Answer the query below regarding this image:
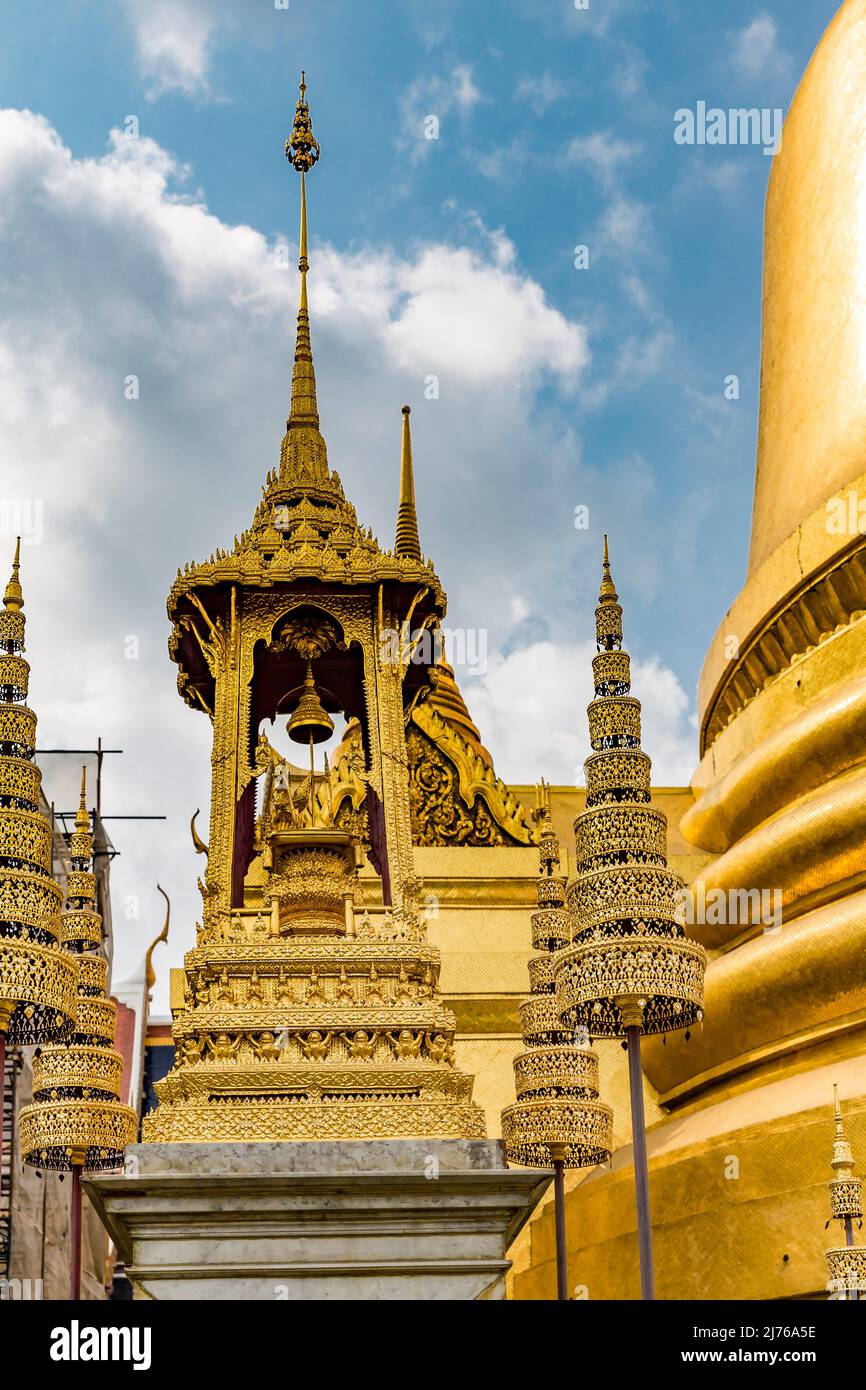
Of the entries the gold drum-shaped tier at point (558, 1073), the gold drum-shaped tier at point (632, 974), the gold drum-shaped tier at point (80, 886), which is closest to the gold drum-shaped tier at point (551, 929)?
the gold drum-shaped tier at point (558, 1073)

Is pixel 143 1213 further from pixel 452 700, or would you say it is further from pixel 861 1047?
pixel 452 700

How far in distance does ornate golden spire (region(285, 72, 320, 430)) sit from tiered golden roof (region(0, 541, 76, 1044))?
3.30 metres

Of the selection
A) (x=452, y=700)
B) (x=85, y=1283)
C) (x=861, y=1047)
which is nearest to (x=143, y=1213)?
(x=861, y=1047)

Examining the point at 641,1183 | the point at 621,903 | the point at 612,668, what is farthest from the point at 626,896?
the point at 641,1183

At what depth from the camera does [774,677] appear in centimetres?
1209

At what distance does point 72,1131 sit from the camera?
841cm

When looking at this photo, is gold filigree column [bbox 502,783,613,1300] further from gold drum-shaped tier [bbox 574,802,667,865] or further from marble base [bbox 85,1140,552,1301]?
marble base [bbox 85,1140,552,1301]

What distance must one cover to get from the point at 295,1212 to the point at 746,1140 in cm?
334

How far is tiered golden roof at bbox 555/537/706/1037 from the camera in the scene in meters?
6.94

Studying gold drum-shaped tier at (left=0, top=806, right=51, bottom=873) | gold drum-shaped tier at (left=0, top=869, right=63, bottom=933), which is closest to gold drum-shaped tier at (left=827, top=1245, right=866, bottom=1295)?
gold drum-shaped tier at (left=0, top=869, right=63, bottom=933)

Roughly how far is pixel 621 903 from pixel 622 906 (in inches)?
0.7

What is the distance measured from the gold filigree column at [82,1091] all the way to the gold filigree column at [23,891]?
1.20 meters

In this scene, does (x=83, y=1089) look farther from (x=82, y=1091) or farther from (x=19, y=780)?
(x=19, y=780)

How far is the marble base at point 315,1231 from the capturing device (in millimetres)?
6512
